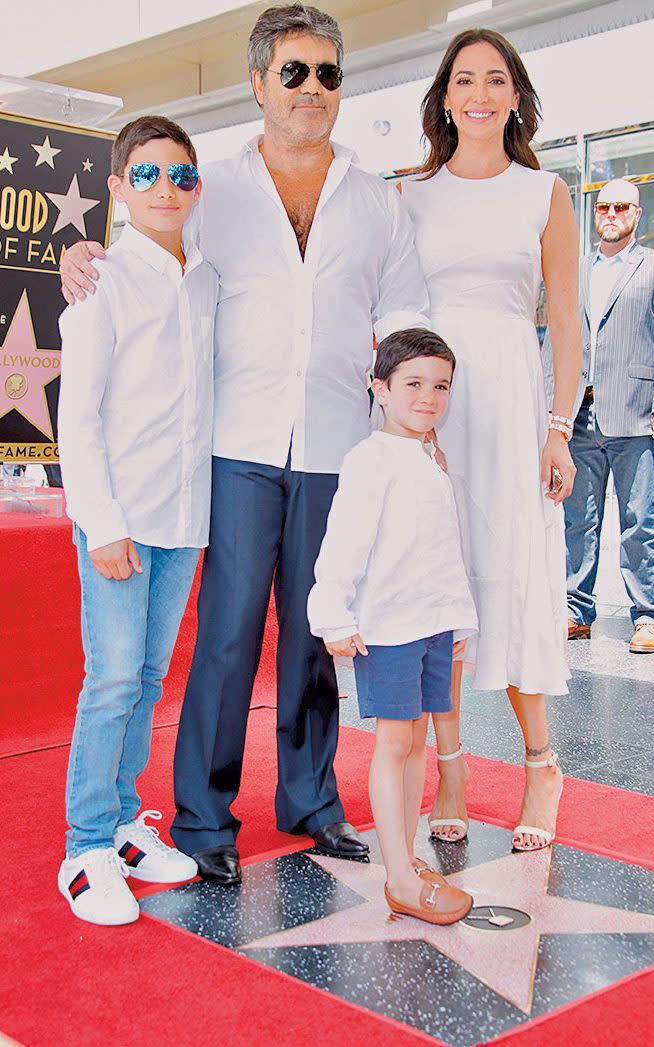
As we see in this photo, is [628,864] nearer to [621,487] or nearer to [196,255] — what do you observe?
[196,255]

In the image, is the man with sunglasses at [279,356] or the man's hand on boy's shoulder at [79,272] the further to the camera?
the man with sunglasses at [279,356]

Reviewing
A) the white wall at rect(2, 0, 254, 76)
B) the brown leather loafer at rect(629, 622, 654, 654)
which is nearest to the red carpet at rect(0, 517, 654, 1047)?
the brown leather loafer at rect(629, 622, 654, 654)

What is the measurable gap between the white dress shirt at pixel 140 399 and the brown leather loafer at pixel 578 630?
3.20 meters

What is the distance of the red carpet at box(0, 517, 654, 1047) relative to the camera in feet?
5.51

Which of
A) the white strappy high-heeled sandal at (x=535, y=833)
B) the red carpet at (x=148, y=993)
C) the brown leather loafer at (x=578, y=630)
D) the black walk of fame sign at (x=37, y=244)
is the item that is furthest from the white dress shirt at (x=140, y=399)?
the brown leather loafer at (x=578, y=630)

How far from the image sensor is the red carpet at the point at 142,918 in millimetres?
1679

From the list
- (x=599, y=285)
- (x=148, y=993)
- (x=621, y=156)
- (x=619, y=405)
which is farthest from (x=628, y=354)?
(x=148, y=993)

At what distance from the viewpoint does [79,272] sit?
2131 millimetres

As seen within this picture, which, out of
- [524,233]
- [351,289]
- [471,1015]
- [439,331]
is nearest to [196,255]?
[351,289]

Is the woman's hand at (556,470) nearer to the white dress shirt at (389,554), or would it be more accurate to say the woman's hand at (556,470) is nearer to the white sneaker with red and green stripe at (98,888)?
the white dress shirt at (389,554)

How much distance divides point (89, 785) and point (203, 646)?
0.35 metres

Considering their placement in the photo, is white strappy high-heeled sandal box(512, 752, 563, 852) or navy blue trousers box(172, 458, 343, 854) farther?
white strappy high-heeled sandal box(512, 752, 563, 852)

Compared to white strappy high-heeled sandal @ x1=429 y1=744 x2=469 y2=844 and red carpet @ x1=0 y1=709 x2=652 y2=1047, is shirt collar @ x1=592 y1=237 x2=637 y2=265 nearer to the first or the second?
white strappy high-heeled sandal @ x1=429 y1=744 x2=469 y2=844

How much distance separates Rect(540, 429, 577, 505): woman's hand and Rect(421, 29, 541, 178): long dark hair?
605 mm
